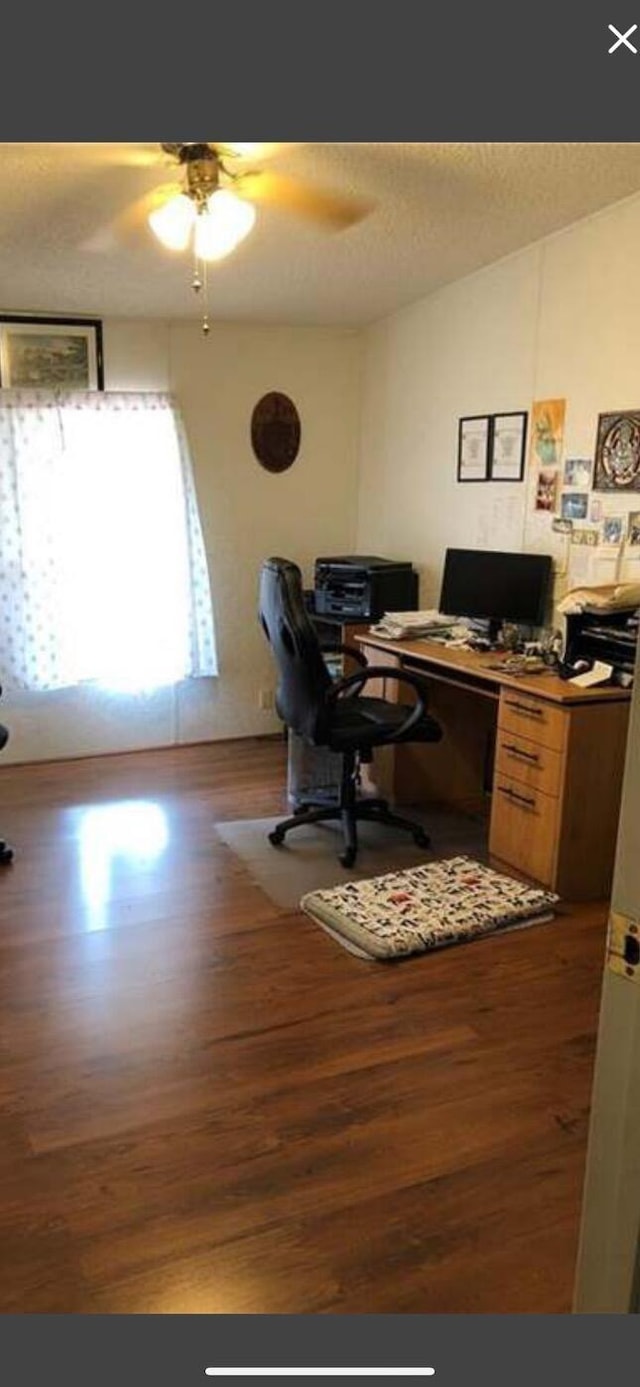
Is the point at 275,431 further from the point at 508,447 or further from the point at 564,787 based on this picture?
the point at 564,787

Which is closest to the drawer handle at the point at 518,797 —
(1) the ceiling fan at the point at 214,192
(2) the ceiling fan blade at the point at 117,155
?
(1) the ceiling fan at the point at 214,192

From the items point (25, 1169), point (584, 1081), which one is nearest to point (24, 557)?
point (25, 1169)

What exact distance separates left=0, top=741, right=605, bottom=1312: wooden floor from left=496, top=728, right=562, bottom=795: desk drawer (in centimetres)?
46

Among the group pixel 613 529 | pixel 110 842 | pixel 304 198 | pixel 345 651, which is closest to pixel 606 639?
pixel 613 529

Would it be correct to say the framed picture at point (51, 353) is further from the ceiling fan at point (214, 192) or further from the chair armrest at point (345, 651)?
the chair armrest at point (345, 651)

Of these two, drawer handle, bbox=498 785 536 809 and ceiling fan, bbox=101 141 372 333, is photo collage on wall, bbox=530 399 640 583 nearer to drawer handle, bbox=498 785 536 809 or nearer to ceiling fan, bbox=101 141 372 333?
drawer handle, bbox=498 785 536 809

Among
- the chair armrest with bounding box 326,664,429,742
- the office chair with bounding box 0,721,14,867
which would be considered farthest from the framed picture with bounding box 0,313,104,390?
the chair armrest with bounding box 326,664,429,742

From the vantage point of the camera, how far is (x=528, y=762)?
132 inches

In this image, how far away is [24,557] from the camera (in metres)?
4.62

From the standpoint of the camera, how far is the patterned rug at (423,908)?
9.67 feet

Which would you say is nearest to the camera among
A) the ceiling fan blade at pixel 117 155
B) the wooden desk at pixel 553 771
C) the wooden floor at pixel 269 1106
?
the wooden floor at pixel 269 1106

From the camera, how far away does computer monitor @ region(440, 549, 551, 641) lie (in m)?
3.89

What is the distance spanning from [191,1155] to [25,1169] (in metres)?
0.34

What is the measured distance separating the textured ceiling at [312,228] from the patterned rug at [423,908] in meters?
2.29
